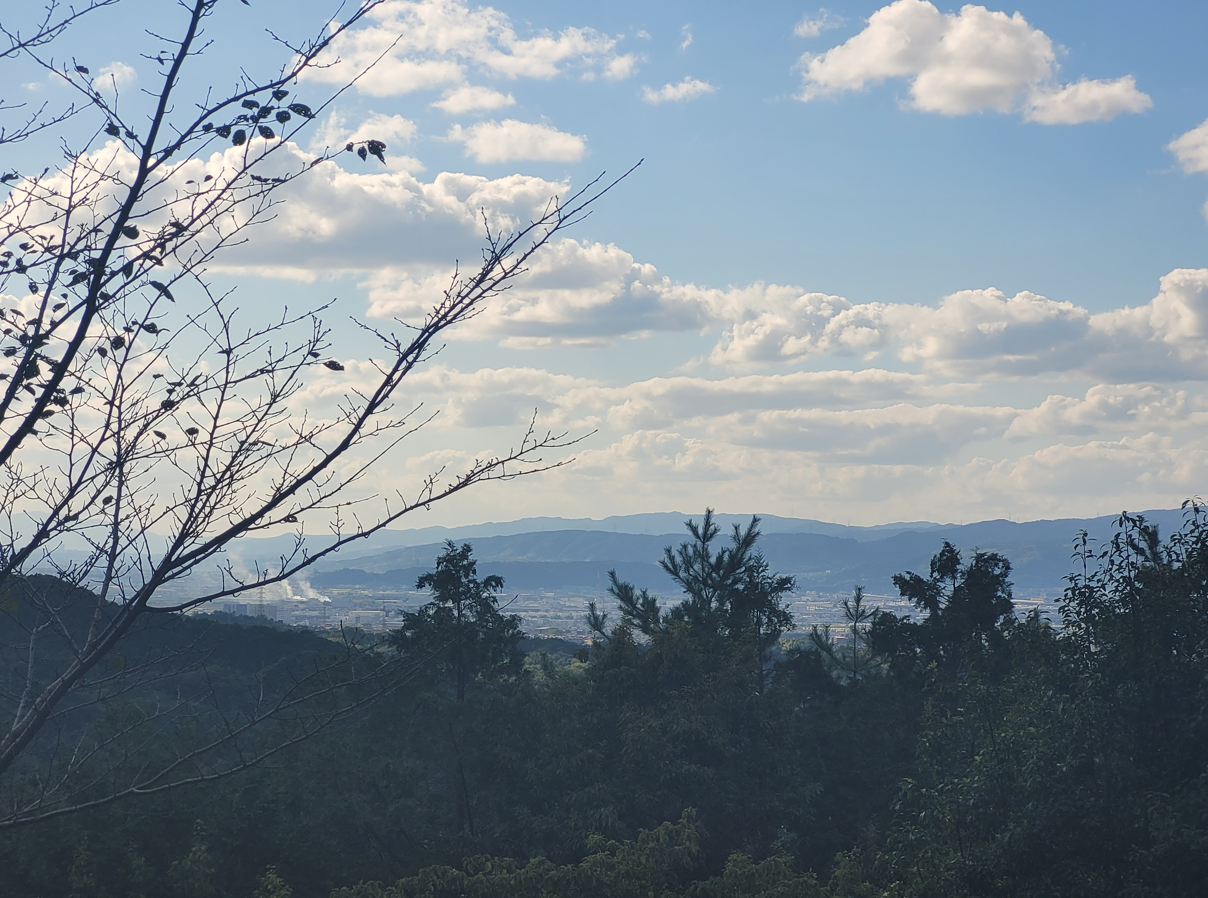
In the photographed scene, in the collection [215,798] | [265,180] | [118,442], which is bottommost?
[215,798]

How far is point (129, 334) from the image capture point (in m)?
4.66

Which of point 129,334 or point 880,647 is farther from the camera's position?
point 880,647

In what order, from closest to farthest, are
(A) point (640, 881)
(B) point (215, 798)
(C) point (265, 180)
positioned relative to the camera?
1. (C) point (265, 180)
2. (A) point (640, 881)
3. (B) point (215, 798)

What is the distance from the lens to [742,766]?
83.0 ft

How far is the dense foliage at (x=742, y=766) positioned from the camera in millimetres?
13945

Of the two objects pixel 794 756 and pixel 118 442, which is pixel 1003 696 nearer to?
pixel 794 756

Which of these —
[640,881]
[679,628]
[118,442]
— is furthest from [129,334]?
[679,628]

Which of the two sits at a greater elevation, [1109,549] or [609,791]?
[1109,549]

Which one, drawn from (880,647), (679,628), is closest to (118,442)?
(679,628)

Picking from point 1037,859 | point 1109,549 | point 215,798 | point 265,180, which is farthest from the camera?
point 215,798

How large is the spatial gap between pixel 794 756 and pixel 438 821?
9.26 m

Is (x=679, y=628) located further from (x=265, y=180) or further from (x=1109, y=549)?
(x=265, y=180)

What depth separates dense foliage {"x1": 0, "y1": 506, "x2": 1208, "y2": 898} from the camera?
13945 mm

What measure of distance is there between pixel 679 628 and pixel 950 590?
7574 mm
